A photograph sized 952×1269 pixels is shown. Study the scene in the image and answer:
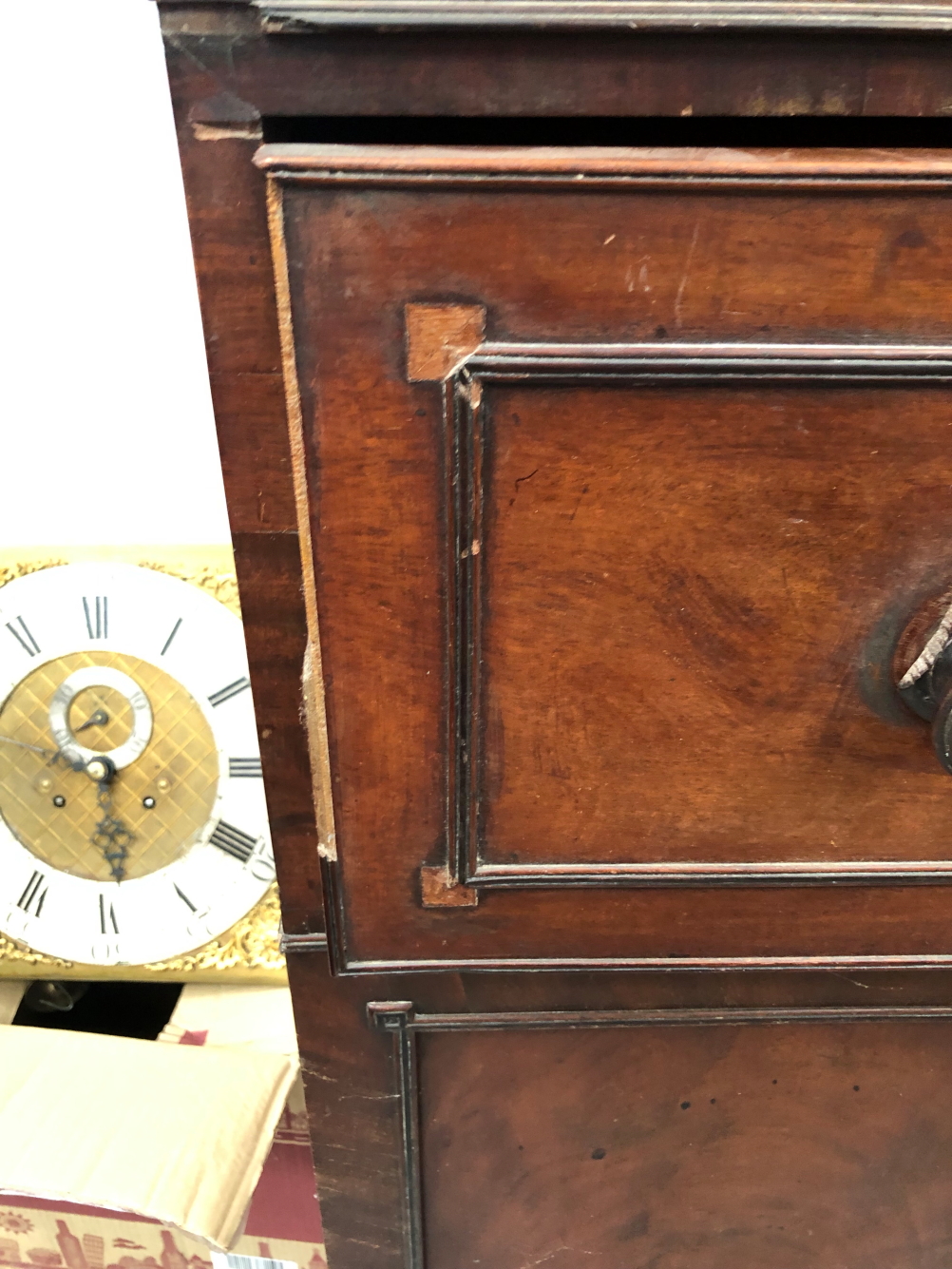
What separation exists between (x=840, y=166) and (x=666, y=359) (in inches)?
3.7

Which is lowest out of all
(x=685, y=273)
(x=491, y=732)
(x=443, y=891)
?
(x=443, y=891)

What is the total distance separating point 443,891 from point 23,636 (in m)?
0.63

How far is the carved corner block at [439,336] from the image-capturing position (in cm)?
37

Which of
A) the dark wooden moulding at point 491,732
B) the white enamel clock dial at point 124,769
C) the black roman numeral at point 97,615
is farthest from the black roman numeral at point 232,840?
the dark wooden moulding at point 491,732

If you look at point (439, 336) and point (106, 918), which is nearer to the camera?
point (439, 336)

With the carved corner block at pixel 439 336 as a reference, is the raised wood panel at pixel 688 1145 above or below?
below

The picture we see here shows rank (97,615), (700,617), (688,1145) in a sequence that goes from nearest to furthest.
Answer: (700,617) < (688,1145) < (97,615)

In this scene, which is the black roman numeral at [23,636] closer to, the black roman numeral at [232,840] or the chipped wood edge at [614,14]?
the black roman numeral at [232,840]

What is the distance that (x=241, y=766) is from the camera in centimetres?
94

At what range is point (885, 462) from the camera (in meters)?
0.40

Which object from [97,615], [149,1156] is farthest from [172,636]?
[149,1156]

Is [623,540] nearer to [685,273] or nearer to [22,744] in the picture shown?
[685,273]

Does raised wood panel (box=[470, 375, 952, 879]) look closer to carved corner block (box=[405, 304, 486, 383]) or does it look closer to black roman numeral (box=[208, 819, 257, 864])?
carved corner block (box=[405, 304, 486, 383])

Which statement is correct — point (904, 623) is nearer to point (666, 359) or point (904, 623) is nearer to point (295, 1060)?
point (666, 359)
